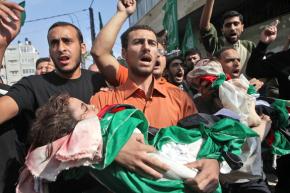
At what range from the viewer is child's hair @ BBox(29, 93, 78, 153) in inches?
86.9

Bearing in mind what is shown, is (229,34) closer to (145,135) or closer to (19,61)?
(145,135)

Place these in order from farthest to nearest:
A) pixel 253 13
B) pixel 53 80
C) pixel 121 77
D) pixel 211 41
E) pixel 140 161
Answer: pixel 253 13 → pixel 211 41 → pixel 121 77 → pixel 53 80 → pixel 140 161

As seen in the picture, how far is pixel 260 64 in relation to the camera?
3.65 m

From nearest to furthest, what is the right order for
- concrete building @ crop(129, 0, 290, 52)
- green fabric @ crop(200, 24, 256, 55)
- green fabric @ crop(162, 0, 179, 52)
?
green fabric @ crop(200, 24, 256, 55)
green fabric @ crop(162, 0, 179, 52)
concrete building @ crop(129, 0, 290, 52)

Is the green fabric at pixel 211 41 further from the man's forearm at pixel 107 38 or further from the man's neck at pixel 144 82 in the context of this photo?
the man's neck at pixel 144 82

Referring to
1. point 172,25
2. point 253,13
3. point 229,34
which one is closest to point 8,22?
point 229,34

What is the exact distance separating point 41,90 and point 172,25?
7.33 meters

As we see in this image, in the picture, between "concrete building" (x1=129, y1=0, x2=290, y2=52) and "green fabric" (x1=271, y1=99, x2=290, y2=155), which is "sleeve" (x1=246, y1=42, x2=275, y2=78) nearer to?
"green fabric" (x1=271, y1=99, x2=290, y2=155)

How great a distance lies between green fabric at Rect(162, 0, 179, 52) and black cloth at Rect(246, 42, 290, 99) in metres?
5.29

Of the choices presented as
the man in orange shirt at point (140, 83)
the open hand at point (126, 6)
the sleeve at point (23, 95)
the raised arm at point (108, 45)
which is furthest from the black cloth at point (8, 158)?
the open hand at point (126, 6)

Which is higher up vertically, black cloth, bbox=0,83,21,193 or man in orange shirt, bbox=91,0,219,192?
man in orange shirt, bbox=91,0,219,192

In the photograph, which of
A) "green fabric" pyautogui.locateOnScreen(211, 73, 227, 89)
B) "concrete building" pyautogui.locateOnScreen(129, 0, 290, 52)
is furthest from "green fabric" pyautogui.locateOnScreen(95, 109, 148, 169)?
"concrete building" pyautogui.locateOnScreen(129, 0, 290, 52)

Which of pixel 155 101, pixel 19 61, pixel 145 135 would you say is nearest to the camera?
pixel 145 135

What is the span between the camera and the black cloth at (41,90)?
276 centimetres
